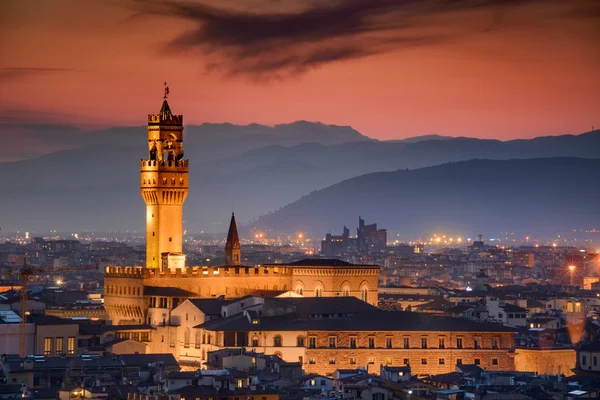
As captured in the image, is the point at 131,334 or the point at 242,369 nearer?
the point at 242,369

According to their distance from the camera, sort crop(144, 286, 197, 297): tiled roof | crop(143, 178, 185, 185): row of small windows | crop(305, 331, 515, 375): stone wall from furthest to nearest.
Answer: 1. crop(143, 178, 185, 185): row of small windows
2. crop(144, 286, 197, 297): tiled roof
3. crop(305, 331, 515, 375): stone wall

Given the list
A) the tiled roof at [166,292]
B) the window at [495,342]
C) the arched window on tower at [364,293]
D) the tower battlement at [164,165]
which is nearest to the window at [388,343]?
the window at [495,342]

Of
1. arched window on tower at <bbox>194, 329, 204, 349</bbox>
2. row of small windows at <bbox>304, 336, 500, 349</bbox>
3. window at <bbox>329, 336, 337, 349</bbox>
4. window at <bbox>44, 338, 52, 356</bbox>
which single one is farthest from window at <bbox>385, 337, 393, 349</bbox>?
window at <bbox>44, 338, 52, 356</bbox>

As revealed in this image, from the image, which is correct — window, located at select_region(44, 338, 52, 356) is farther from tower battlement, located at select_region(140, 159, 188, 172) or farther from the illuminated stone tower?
tower battlement, located at select_region(140, 159, 188, 172)

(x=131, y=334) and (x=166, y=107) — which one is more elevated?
(x=166, y=107)

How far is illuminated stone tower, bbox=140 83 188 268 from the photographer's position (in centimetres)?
10562

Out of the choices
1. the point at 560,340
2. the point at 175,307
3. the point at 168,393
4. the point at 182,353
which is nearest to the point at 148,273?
the point at 175,307

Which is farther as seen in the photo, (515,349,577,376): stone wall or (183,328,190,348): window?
(183,328,190,348): window

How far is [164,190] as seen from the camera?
107 meters

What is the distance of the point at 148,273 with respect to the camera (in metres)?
102

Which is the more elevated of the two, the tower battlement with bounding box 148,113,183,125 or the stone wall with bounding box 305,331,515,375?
the tower battlement with bounding box 148,113,183,125

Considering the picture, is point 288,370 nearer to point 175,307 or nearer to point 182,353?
point 182,353

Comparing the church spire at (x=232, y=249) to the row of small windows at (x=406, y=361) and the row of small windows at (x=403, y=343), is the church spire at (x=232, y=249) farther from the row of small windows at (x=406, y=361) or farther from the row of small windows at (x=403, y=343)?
the row of small windows at (x=406, y=361)

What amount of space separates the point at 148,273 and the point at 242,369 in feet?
82.0
